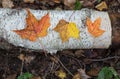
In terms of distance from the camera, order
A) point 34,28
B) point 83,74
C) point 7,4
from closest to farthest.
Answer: point 34,28 → point 83,74 → point 7,4

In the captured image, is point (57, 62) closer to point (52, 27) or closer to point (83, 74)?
point (83, 74)

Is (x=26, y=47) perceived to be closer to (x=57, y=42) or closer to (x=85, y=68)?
(x=57, y=42)

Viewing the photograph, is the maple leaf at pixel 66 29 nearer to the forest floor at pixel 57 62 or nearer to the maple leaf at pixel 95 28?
the maple leaf at pixel 95 28

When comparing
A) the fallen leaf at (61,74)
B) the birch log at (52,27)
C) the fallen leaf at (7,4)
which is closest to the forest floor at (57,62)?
the fallen leaf at (61,74)

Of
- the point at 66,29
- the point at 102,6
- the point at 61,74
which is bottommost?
the point at 61,74

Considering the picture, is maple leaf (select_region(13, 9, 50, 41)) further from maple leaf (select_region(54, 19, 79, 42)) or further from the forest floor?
the forest floor

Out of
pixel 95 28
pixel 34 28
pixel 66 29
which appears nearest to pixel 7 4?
pixel 34 28
